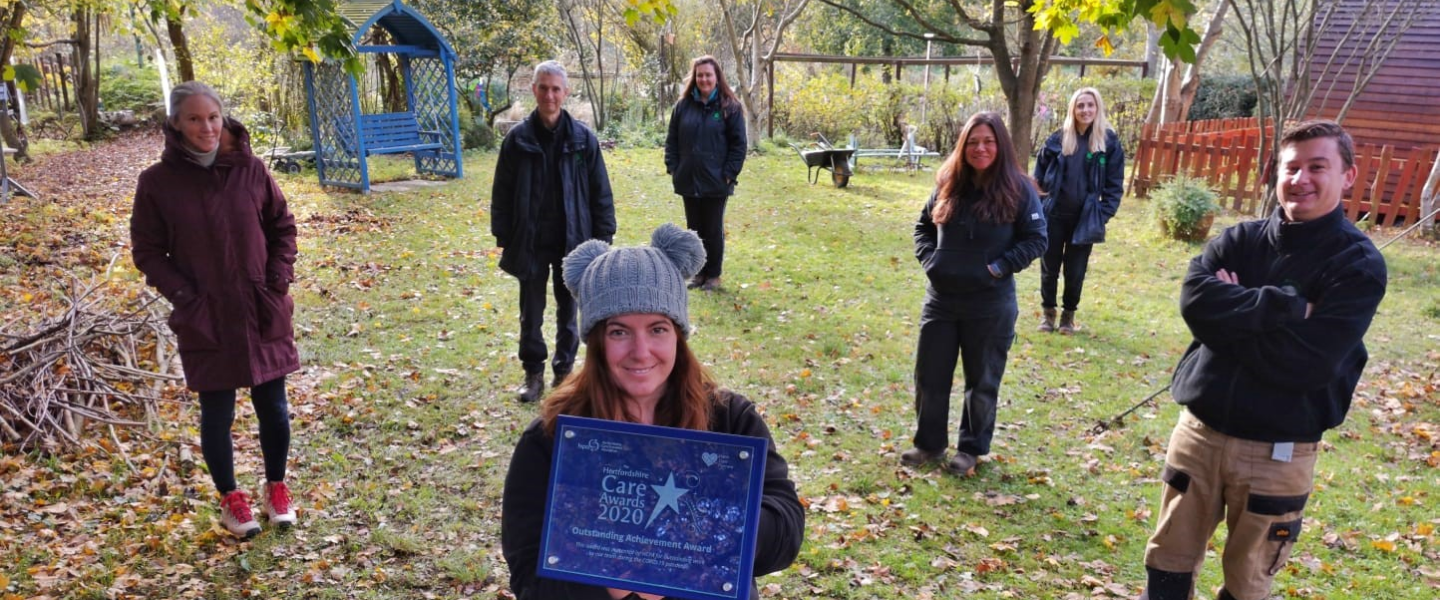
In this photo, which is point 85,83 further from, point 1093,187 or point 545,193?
point 1093,187

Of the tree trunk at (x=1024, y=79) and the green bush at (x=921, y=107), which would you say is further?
the green bush at (x=921, y=107)

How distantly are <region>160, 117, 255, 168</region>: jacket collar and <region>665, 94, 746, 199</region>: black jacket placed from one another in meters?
4.48

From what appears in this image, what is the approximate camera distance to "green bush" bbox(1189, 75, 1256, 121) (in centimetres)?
2088

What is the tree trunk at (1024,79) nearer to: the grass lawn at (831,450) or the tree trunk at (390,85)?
the grass lawn at (831,450)

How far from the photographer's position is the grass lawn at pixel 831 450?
4094mm

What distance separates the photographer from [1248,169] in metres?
12.7

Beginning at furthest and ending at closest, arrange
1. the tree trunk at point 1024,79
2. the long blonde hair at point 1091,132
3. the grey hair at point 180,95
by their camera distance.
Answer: the tree trunk at point 1024,79 < the long blonde hair at point 1091,132 < the grey hair at point 180,95

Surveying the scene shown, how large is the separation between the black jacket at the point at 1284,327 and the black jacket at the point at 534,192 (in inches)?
136

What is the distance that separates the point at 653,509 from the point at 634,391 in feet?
1.23

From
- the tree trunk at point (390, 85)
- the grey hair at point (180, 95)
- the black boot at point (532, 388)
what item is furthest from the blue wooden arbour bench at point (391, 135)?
the grey hair at point (180, 95)

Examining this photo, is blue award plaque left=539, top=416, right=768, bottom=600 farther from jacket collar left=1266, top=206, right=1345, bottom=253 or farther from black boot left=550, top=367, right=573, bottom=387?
black boot left=550, top=367, right=573, bottom=387

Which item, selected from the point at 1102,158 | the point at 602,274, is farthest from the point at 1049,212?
the point at 602,274

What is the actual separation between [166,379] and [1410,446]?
7.51 metres

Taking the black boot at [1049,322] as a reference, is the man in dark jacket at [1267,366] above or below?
above
